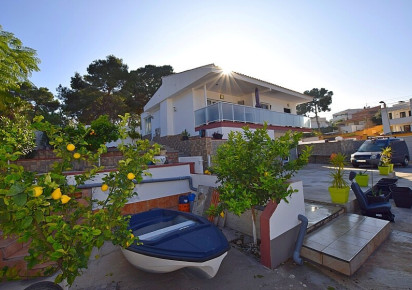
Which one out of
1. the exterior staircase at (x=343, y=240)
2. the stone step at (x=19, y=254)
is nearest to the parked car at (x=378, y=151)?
the exterior staircase at (x=343, y=240)

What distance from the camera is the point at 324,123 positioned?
7275 cm

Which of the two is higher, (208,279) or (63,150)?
(63,150)

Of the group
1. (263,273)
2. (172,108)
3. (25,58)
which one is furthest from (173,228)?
(172,108)

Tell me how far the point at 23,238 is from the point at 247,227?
473cm

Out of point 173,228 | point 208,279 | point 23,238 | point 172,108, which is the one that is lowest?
point 208,279

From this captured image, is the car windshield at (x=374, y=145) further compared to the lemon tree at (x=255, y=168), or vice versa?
the car windshield at (x=374, y=145)

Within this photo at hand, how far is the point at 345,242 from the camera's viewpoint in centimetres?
412

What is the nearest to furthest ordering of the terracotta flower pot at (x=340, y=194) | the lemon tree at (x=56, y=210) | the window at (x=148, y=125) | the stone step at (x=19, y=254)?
the lemon tree at (x=56, y=210) < the stone step at (x=19, y=254) < the terracotta flower pot at (x=340, y=194) < the window at (x=148, y=125)

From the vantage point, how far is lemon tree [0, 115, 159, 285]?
59.0 inches

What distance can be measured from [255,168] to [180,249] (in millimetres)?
2114

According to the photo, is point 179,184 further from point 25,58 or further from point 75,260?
point 25,58

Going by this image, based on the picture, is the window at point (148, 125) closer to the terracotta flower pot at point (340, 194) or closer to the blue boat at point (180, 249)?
the blue boat at point (180, 249)

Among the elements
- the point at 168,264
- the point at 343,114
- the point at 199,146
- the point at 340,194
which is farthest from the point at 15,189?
the point at 343,114

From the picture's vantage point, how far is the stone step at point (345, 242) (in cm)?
361
